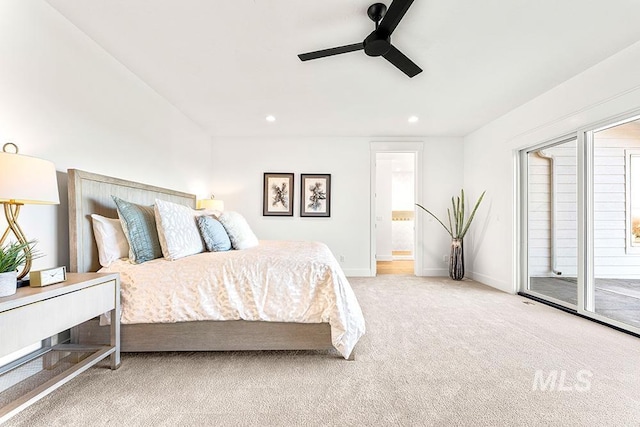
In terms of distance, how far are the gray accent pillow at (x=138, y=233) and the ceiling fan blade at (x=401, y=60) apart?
89.7 inches

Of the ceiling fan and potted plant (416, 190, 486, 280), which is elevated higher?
the ceiling fan

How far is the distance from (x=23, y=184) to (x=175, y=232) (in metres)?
0.99

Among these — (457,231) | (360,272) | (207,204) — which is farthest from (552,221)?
(207,204)

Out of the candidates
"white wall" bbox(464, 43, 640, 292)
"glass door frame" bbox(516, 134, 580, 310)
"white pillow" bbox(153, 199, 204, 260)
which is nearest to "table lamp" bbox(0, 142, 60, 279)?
"white pillow" bbox(153, 199, 204, 260)

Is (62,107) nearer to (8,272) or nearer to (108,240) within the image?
(108,240)

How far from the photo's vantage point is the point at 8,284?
1.25 m

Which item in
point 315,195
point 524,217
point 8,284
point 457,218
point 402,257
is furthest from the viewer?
point 402,257

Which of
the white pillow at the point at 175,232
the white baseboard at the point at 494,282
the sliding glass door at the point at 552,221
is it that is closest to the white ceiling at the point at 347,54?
the sliding glass door at the point at 552,221

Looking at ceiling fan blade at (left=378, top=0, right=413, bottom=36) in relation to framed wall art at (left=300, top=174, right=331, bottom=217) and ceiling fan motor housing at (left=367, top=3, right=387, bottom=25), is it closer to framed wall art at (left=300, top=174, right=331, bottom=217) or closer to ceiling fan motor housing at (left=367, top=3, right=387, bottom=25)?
ceiling fan motor housing at (left=367, top=3, right=387, bottom=25)

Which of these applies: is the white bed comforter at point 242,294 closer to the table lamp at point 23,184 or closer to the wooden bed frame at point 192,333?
the wooden bed frame at point 192,333

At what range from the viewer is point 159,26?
2068 millimetres

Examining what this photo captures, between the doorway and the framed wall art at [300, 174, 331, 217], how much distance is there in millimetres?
1787

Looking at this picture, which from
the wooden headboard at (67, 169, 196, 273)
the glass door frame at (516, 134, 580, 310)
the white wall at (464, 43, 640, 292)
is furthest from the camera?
the glass door frame at (516, 134, 580, 310)

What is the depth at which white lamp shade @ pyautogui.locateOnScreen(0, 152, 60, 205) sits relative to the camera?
129 centimetres
